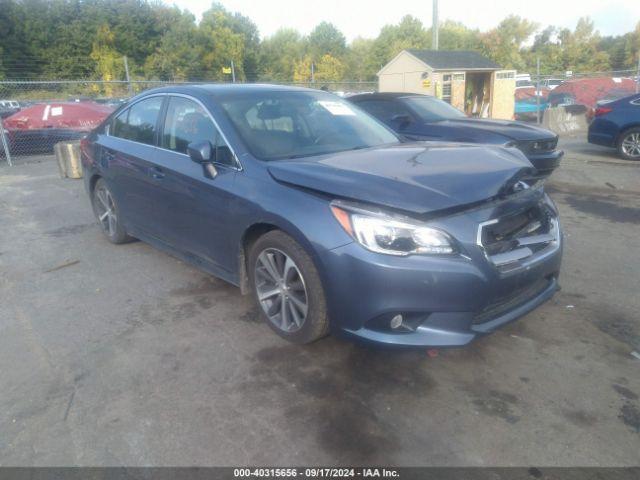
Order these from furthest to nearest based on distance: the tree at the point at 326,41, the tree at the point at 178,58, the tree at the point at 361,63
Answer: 1. the tree at the point at 326,41
2. the tree at the point at 361,63
3. the tree at the point at 178,58

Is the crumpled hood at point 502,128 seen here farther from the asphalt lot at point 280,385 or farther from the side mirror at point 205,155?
the side mirror at point 205,155

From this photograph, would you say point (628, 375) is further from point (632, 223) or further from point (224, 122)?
point (632, 223)

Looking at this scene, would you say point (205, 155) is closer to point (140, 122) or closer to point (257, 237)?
point (257, 237)

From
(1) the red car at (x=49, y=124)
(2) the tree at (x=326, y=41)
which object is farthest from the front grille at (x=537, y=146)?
(2) the tree at (x=326, y=41)

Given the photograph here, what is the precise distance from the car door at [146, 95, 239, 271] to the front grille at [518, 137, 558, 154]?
4.85 meters

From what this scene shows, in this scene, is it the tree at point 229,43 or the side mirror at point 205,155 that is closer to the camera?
the side mirror at point 205,155

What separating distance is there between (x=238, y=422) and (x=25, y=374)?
149 centimetres

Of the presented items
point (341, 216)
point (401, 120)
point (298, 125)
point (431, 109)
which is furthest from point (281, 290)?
point (431, 109)

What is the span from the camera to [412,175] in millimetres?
2889

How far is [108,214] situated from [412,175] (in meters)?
3.74

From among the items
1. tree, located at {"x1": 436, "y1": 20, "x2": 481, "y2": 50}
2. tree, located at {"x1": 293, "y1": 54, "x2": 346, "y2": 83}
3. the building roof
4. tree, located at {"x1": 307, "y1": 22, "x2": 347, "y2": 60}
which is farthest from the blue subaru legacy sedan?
tree, located at {"x1": 307, "y1": 22, "x2": 347, "y2": 60}

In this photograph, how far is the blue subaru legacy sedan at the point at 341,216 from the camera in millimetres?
2594

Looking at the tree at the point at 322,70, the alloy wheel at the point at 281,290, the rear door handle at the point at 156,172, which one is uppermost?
the tree at the point at 322,70

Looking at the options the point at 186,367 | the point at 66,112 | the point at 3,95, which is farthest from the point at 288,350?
the point at 3,95
